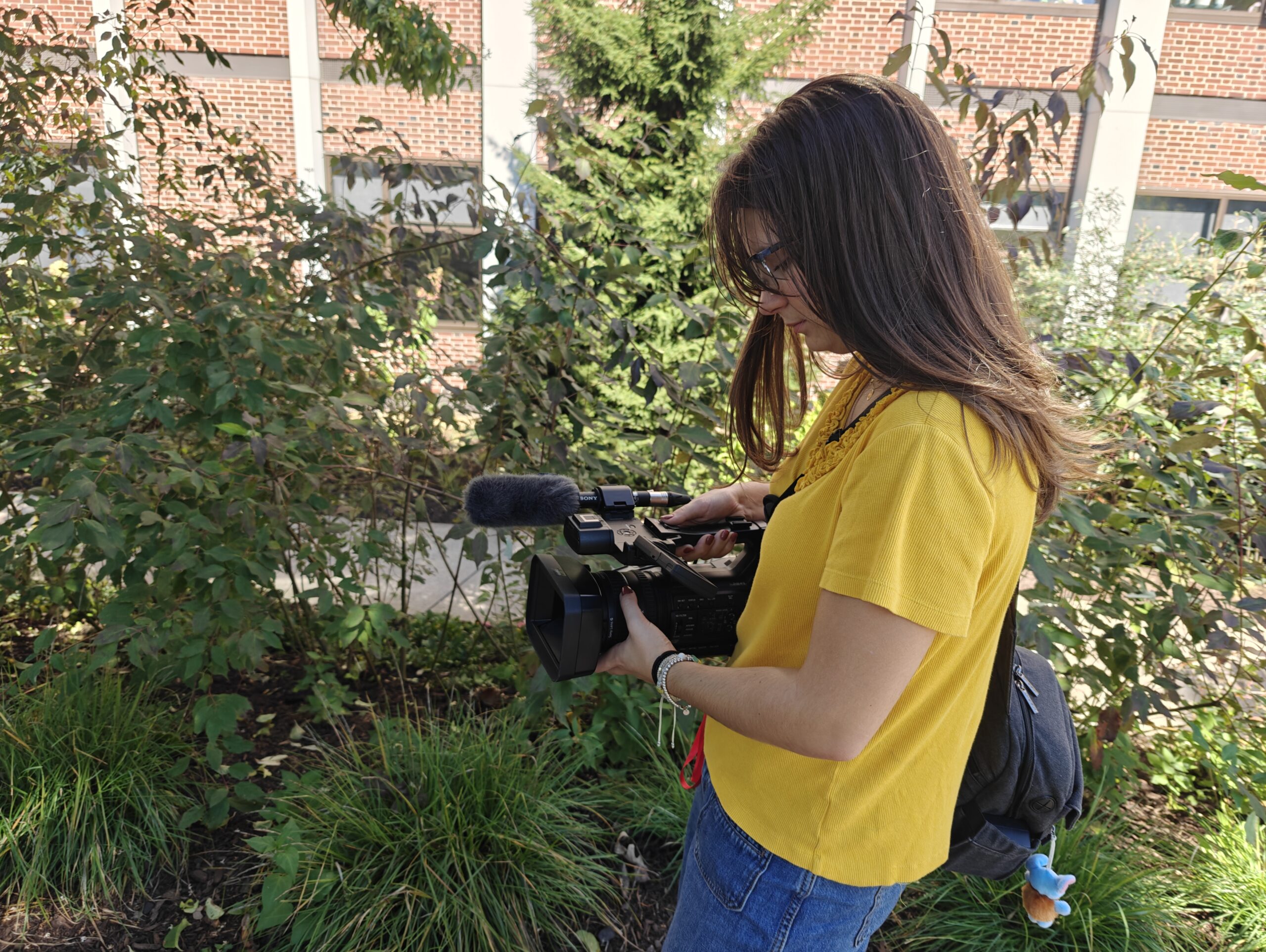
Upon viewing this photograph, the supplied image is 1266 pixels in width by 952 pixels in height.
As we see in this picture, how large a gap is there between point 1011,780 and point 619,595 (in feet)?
2.08

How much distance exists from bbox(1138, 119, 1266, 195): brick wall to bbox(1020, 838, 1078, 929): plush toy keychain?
10.7 m

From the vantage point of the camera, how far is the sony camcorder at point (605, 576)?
1.08 m

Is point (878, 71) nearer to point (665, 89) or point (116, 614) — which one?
point (665, 89)

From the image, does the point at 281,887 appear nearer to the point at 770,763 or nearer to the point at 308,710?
the point at 308,710

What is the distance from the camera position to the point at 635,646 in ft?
3.58


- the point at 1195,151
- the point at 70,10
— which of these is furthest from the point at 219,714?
the point at 1195,151

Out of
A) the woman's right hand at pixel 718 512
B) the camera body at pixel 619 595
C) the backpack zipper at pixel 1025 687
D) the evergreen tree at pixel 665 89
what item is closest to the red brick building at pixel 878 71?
the evergreen tree at pixel 665 89

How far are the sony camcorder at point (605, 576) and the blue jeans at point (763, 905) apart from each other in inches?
10.8

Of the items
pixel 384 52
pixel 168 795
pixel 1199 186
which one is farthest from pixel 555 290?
pixel 1199 186

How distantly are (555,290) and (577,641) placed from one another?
1439mm

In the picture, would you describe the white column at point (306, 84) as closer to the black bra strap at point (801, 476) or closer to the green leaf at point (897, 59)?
the green leaf at point (897, 59)

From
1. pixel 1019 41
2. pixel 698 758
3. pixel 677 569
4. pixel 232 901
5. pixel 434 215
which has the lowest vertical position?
pixel 232 901

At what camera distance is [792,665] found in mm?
1021

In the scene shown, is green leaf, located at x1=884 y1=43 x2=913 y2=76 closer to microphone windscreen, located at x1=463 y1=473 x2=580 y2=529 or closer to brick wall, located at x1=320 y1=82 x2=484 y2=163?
microphone windscreen, located at x1=463 y1=473 x2=580 y2=529
